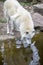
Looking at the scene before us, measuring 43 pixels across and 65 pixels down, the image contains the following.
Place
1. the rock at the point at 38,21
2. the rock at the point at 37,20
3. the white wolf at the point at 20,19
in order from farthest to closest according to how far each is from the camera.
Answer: the rock at the point at 37,20 → the rock at the point at 38,21 → the white wolf at the point at 20,19

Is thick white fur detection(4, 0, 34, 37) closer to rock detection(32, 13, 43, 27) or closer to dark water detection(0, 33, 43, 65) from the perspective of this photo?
dark water detection(0, 33, 43, 65)

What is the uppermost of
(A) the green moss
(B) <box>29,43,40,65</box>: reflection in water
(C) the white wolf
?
(C) the white wolf

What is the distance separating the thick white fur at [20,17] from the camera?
828 cm

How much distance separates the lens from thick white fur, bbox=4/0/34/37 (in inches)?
326

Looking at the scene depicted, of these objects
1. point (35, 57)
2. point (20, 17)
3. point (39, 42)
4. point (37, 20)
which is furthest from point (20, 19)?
point (37, 20)

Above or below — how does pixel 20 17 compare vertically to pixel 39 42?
above

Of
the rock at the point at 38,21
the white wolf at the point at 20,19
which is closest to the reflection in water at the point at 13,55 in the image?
the white wolf at the point at 20,19

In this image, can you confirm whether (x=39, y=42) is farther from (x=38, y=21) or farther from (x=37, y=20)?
(x=37, y=20)

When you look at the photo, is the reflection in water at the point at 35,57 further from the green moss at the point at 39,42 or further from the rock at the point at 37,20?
the rock at the point at 37,20

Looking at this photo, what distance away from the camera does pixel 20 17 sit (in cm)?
880

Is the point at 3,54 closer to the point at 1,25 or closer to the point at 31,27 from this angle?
the point at 31,27

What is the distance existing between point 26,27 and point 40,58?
4.46 ft

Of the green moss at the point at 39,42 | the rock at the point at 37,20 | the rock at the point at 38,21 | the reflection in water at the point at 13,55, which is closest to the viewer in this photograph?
the reflection in water at the point at 13,55

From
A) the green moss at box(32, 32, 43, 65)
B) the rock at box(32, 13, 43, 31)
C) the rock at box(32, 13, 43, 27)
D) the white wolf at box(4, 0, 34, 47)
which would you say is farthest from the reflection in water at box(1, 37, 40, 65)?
the rock at box(32, 13, 43, 27)
